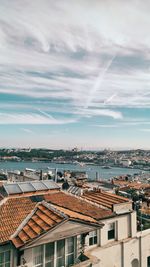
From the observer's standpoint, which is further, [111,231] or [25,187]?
[111,231]

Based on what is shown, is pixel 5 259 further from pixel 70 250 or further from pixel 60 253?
pixel 70 250

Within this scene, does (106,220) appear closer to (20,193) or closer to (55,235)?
(20,193)

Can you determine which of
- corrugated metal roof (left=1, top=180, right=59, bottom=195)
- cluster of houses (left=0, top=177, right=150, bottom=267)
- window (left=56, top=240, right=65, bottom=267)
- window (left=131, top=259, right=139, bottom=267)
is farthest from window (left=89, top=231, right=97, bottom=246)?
window (left=56, top=240, right=65, bottom=267)

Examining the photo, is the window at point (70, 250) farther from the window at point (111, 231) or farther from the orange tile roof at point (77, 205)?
the window at point (111, 231)

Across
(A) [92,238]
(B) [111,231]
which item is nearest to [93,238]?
(A) [92,238]

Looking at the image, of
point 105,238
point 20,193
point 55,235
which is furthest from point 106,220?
point 55,235

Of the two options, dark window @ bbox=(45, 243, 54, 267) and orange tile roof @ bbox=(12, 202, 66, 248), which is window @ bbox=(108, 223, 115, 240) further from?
dark window @ bbox=(45, 243, 54, 267)

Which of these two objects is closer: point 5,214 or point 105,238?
point 5,214
